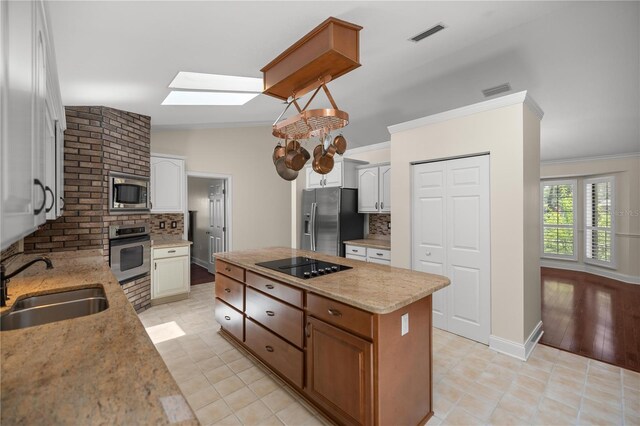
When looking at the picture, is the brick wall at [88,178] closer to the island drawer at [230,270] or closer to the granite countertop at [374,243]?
the island drawer at [230,270]

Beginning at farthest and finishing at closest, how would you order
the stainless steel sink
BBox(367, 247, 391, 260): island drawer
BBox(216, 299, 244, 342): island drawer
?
1. BBox(367, 247, 391, 260): island drawer
2. BBox(216, 299, 244, 342): island drawer
3. the stainless steel sink

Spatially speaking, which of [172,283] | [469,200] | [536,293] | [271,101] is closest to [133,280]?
[172,283]

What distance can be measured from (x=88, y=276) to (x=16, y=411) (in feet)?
4.94

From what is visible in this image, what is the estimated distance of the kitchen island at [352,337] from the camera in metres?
1.55

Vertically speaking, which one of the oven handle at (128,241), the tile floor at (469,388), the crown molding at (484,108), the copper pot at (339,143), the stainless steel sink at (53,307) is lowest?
the tile floor at (469,388)

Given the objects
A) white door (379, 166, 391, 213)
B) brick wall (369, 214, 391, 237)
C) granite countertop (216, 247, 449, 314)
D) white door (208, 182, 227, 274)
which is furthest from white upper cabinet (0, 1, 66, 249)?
white door (208, 182, 227, 274)

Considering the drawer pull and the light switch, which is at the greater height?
the drawer pull

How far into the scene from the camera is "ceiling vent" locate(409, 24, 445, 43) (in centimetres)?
230

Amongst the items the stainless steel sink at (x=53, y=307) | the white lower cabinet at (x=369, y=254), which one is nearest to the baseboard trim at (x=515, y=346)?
the white lower cabinet at (x=369, y=254)

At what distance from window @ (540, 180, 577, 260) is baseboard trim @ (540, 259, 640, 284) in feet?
0.51

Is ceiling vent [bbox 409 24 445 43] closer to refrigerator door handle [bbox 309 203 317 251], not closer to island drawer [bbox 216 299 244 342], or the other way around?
island drawer [bbox 216 299 244 342]

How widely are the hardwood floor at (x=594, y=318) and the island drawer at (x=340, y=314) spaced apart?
102 inches

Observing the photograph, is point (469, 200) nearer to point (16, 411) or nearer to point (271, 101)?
point (271, 101)

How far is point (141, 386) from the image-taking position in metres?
0.75
